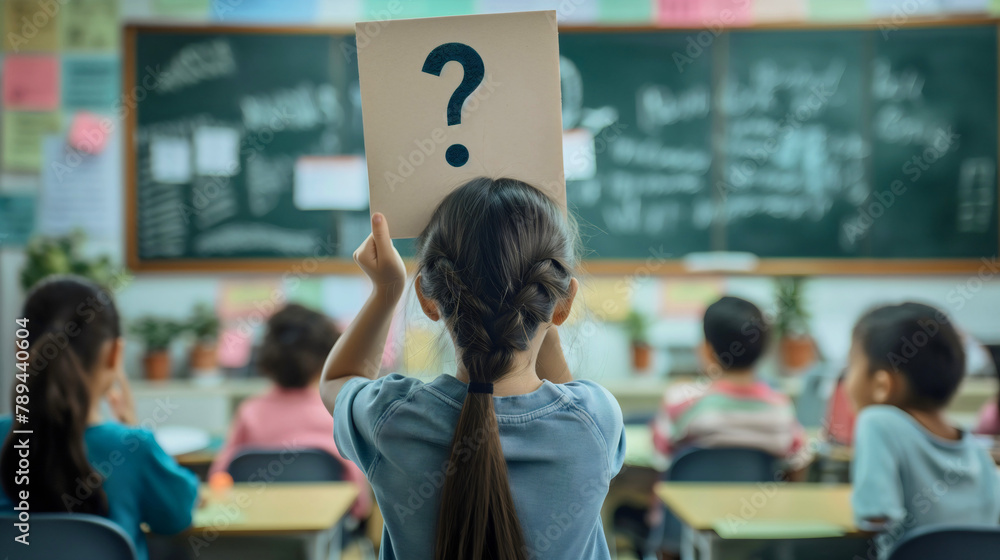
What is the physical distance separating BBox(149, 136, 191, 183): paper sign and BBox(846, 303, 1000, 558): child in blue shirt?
10.2 feet

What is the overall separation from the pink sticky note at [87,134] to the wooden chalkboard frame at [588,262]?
→ 0.11 meters

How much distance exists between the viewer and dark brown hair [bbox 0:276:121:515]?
127 cm

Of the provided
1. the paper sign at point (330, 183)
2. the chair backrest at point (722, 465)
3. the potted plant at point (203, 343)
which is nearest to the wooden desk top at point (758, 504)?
the chair backrest at point (722, 465)

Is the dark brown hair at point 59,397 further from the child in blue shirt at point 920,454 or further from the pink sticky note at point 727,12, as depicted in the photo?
the pink sticky note at point 727,12

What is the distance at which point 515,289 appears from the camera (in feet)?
2.61

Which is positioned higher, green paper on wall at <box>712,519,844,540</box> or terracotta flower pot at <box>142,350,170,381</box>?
terracotta flower pot at <box>142,350,170,381</box>

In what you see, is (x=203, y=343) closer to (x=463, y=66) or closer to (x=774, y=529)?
(x=774, y=529)

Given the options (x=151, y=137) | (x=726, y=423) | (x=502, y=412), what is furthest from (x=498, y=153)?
(x=151, y=137)

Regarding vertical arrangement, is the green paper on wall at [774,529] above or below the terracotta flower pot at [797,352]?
above

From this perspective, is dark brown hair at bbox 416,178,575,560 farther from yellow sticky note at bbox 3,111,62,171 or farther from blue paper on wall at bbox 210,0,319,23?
yellow sticky note at bbox 3,111,62,171

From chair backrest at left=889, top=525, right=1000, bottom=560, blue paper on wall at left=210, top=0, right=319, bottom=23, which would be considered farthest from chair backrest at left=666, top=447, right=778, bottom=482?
blue paper on wall at left=210, top=0, right=319, bottom=23

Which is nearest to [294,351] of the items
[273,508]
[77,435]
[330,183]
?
[273,508]

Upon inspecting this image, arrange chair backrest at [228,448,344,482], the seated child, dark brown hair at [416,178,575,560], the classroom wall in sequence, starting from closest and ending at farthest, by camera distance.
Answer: dark brown hair at [416,178,575,560], chair backrest at [228,448,344,482], the seated child, the classroom wall

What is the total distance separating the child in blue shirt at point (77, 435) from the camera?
1.27 m
